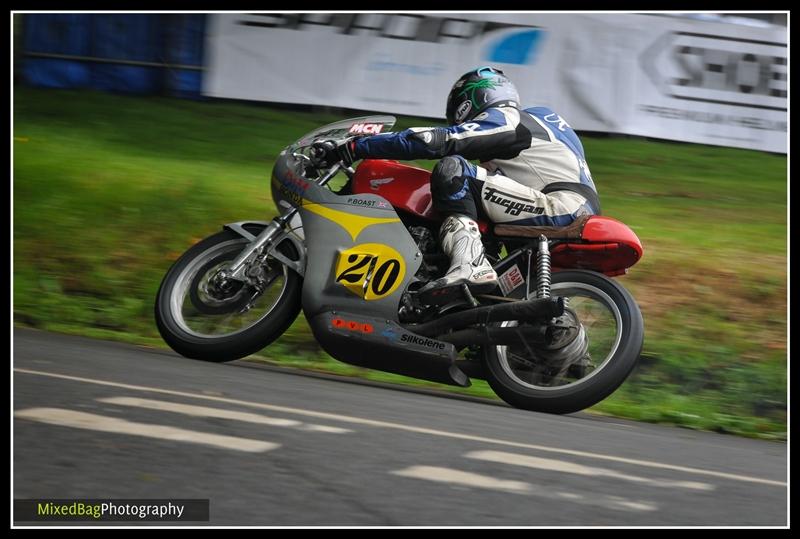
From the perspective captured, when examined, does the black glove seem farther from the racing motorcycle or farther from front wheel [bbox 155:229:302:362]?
front wheel [bbox 155:229:302:362]

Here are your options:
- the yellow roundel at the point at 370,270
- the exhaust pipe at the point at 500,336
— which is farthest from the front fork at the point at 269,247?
the exhaust pipe at the point at 500,336

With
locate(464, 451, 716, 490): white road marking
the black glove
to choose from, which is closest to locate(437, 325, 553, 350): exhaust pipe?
locate(464, 451, 716, 490): white road marking

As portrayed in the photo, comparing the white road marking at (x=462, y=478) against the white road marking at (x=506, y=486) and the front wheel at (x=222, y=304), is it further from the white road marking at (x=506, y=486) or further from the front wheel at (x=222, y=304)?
the front wheel at (x=222, y=304)

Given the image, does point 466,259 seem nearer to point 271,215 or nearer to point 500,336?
point 500,336

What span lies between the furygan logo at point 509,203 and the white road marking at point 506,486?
67.5 inches

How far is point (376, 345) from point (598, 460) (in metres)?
1.39

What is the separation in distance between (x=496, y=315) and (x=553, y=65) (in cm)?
754

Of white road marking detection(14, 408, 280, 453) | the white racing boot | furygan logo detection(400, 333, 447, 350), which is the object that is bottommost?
white road marking detection(14, 408, 280, 453)

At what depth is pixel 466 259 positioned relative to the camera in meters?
5.92

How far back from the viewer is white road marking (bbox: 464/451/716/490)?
501 centimetres

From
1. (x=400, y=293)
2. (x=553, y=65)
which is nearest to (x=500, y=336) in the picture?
(x=400, y=293)

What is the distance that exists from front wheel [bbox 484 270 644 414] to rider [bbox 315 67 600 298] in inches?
14.3

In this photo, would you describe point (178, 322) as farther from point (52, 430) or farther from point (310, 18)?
point (310, 18)

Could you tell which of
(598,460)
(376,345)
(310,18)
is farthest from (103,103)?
(598,460)
